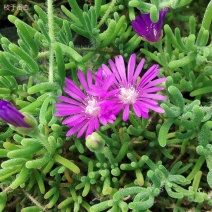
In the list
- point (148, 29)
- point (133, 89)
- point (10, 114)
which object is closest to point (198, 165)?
point (133, 89)

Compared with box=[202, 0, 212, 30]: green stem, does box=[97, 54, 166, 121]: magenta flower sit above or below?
below

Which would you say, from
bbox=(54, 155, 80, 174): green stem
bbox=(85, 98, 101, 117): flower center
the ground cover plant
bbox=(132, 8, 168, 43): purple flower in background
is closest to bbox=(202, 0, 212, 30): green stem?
the ground cover plant

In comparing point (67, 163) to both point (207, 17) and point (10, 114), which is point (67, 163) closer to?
point (10, 114)

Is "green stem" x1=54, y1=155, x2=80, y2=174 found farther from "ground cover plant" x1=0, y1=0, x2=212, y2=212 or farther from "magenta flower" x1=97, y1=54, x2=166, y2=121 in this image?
"magenta flower" x1=97, y1=54, x2=166, y2=121

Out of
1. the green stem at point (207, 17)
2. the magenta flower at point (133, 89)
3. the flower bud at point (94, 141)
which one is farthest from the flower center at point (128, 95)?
the green stem at point (207, 17)

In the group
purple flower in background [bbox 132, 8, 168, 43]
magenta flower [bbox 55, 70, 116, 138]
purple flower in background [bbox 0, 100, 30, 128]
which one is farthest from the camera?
purple flower in background [bbox 132, 8, 168, 43]

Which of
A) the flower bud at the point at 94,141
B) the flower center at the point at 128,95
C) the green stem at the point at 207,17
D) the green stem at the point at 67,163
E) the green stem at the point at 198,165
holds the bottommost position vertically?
the green stem at the point at 198,165

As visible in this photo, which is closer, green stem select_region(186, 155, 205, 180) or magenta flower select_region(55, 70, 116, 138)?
magenta flower select_region(55, 70, 116, 138)

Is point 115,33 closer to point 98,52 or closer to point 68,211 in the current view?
point 98,52

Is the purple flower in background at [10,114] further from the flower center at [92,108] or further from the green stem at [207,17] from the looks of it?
the green stem at [207,17]
